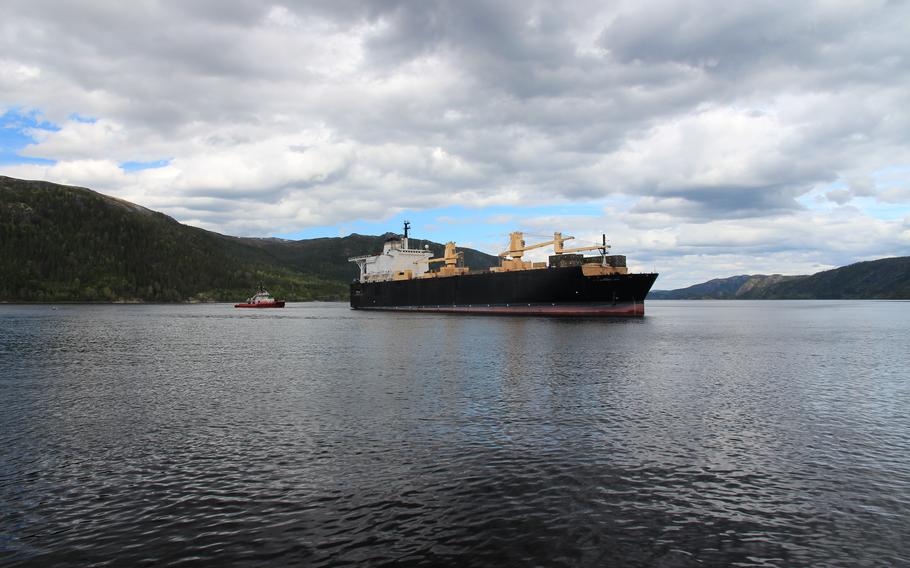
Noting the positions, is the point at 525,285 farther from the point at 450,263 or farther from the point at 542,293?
the point at 450,263

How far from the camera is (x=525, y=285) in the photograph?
91938 millimetres

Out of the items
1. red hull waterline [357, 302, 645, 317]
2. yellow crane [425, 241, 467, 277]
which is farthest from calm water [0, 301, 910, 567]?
yellow crane [425, 241, 467, 277]

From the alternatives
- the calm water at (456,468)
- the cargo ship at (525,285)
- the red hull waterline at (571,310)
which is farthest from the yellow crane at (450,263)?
the calm water at (456,468)

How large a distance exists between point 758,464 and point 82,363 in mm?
42085

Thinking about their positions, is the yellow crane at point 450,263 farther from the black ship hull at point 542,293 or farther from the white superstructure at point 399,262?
the white superstructure at point 399,262

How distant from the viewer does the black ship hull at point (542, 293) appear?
3349 inches

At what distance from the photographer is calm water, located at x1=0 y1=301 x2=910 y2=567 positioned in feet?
35.0

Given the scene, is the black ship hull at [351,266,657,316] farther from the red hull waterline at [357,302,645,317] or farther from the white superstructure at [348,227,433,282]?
the white superstructure at [348,227,433,282]

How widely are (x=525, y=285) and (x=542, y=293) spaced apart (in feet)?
12.8

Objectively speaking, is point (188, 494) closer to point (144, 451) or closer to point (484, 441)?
point (144, 451)

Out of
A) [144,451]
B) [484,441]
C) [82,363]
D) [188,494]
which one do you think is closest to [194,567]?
[188,494]

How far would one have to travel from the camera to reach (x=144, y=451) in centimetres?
1705

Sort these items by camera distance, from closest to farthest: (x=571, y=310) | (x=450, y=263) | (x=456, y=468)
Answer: (x=456, y=468)
(x=571, y=310)
(x=450, y=263)

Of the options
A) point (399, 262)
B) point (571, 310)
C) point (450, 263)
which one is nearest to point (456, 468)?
point (571, 310)
